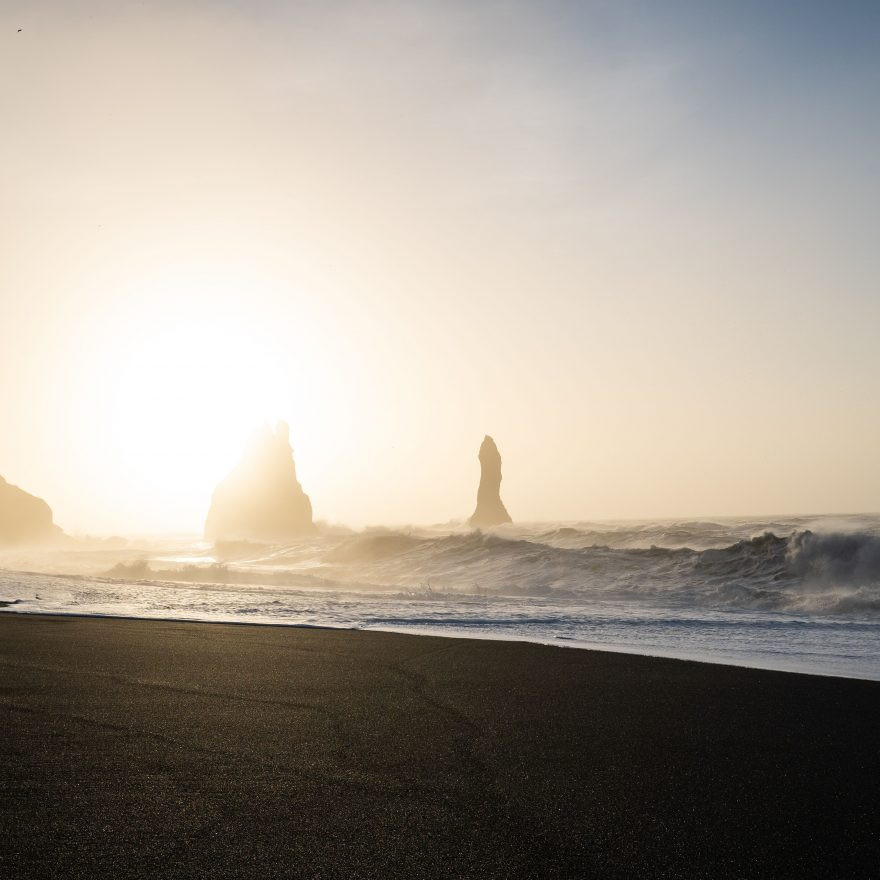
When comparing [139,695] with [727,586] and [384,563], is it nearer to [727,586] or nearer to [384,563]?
[727,586]

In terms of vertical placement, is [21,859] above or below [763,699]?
above

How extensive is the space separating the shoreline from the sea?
10 cm

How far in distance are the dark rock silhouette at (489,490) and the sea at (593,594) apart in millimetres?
49502

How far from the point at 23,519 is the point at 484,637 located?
115 meters

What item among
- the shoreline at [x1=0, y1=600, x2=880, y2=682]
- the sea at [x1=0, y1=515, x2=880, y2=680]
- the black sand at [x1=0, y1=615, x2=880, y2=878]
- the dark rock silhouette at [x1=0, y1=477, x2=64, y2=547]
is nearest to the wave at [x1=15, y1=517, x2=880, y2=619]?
the sea at [x1=0, y1=515, x2=880, y2=680]

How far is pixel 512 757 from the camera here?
4742 mm

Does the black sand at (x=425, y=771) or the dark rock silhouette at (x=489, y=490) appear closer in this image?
the black sand at (x=425, y=771)

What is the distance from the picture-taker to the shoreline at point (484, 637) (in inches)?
342

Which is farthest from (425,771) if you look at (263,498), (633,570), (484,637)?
(263,498)

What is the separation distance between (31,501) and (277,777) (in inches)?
4843

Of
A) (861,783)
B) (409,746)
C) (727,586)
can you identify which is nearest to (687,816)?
(861,783)

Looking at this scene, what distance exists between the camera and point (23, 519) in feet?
355

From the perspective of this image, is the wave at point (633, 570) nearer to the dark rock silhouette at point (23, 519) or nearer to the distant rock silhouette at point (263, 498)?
the distant rock silhouette at point (263, 498)

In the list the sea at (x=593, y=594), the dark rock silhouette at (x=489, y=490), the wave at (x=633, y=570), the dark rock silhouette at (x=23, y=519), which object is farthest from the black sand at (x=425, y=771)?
the dark rock silhouette at (x=23, y=519)
